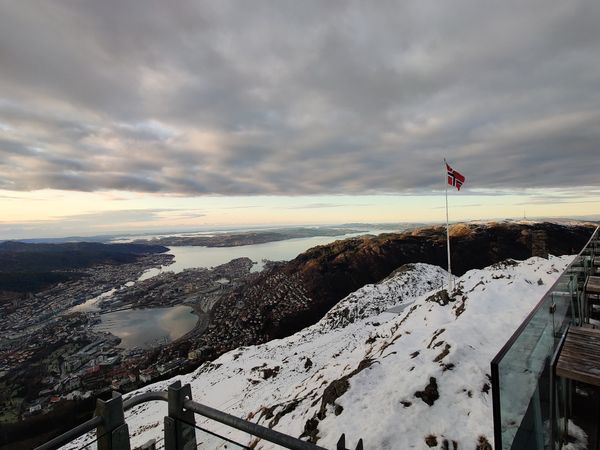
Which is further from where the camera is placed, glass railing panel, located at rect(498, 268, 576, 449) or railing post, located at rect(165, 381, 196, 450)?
railing post, located at rect(165, 381, 196, 450)

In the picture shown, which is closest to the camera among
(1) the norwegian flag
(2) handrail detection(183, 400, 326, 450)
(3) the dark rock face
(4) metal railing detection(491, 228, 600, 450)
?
(2) handrail detection(183, 400, 326, 450)

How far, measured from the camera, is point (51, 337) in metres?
86.6

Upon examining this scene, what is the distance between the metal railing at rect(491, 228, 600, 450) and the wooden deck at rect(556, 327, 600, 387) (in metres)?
0.09

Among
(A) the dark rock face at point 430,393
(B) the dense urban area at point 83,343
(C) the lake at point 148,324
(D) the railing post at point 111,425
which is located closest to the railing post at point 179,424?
(D) the railing post at point 111,425

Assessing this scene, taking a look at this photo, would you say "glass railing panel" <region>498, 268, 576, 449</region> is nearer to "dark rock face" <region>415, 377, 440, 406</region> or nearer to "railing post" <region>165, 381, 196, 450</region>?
"railing post" <region>165, 381, 196, 450</region>

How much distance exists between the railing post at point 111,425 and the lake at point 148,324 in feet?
281

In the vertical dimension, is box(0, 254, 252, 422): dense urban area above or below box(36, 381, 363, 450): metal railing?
below

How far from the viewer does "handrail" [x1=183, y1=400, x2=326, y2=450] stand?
6.16 feet

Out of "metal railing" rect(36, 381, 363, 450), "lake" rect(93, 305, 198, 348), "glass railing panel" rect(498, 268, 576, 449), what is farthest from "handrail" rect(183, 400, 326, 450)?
"lake" rect(93, 305, 198, 348)

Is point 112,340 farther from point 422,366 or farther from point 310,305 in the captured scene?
point 422,366

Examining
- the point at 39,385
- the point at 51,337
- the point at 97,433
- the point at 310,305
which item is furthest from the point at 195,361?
the point at 51,337

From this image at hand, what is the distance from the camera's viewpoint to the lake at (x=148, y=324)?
81.4 m

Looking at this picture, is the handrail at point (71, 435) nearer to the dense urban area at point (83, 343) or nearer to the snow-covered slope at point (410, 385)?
the snow-covered slope at point (410, 385)

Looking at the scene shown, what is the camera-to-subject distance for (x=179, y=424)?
107 inches
